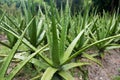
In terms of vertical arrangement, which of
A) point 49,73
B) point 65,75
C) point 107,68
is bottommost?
point 107,68

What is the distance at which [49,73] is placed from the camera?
2.01 m

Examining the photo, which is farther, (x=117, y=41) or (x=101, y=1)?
(x=101, y=1)

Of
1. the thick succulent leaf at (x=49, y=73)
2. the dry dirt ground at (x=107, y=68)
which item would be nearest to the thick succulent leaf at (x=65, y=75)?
the thick succulent leaf at (x=49, y=73)

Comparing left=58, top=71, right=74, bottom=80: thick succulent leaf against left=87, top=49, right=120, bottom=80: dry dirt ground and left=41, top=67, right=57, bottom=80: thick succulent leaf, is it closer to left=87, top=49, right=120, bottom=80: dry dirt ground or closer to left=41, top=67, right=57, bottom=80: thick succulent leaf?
left=41, top=67, right=57, bottom=80: thick succulent leaf

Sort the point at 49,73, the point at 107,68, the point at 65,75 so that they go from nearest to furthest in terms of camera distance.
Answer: the point at 49,73 → the point at 65,75 → the point at 107,68

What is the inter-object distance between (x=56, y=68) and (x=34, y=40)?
719mm

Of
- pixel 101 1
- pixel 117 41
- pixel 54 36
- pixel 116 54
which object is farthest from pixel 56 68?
pixel 101 1

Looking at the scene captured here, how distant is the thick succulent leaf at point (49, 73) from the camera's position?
194 cm

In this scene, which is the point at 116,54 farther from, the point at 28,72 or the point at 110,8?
the point at 110,8

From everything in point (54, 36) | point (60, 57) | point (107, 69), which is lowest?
point (107, 69)

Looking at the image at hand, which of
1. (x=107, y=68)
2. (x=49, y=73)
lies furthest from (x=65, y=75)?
(x=107, y=68)

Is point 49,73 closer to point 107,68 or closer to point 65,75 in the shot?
point 65,75

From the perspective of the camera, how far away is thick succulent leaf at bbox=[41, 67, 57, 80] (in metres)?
1.94

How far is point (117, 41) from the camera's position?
5.30m
